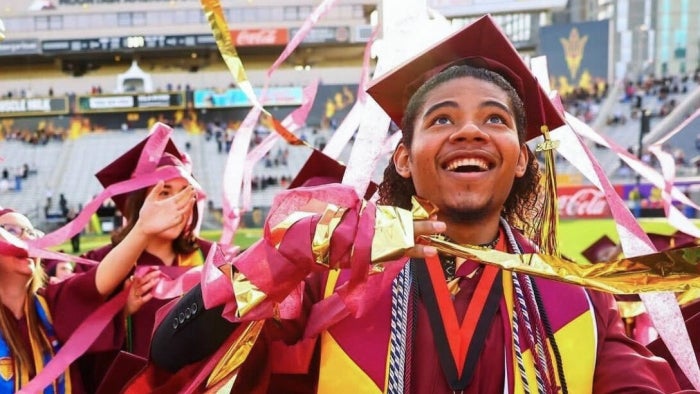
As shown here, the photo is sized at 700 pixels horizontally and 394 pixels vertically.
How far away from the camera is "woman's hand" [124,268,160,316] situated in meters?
2.77

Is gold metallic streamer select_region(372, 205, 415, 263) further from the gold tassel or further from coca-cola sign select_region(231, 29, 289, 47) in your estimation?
coca-cola sign select_region(231, 29, 289, 47)

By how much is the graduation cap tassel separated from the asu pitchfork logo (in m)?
32.3

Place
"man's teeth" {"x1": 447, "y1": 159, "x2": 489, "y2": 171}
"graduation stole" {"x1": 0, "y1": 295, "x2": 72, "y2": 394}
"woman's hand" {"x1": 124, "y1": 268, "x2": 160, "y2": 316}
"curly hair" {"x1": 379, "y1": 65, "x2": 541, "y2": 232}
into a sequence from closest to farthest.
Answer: "man's teeth" {"x1": 447, "y1": 159, "x2": 489, "y2": 171} → "curly hair" {"x1": 379, "y1": 65, "x2": 541, "y2": 232} → "graduation stole" {"x1": 0, "y1": 295, "x2": 72, "y2": 394} → "woman's hand" {"x1": 124, "y1": 268, "x2": 160, "y2": 316}

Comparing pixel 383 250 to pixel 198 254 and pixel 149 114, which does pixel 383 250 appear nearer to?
pixel 198 254

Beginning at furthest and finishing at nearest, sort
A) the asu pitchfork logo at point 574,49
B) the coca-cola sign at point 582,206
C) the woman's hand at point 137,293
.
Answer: the asu pitchfork logo at point 574,49 → the coca-cola sign at point 582,206 → the woman's hand at point 137,293

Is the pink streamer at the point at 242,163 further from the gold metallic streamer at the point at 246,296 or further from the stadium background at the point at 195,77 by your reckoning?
the stadium background at the point at 195,77

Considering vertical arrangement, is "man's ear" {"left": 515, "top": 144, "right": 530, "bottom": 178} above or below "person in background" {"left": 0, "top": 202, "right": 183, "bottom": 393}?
above

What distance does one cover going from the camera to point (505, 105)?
169cm

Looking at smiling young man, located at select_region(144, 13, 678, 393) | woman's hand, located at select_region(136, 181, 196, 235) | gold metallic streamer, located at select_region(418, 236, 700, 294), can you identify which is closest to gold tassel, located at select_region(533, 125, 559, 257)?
smiling young man, located at select_region(144, 13, 678, 393)

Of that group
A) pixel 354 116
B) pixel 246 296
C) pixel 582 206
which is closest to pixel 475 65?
pixel 246 296

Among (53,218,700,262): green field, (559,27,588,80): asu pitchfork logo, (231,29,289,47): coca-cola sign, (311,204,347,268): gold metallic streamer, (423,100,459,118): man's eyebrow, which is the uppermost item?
(231,29,289,47): coca-cola sign

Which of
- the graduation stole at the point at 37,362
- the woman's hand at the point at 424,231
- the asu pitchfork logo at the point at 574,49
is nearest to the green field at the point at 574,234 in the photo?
the graduation stole at the point at 37,362

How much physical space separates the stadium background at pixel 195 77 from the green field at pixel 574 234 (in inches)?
177

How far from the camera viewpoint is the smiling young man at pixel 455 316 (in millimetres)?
1581
